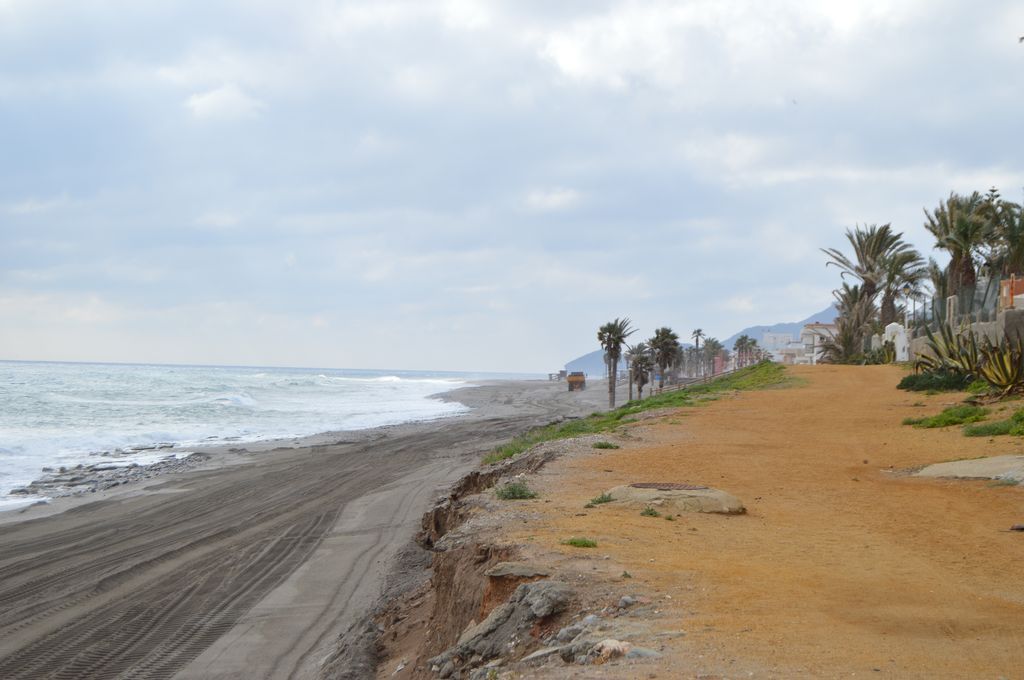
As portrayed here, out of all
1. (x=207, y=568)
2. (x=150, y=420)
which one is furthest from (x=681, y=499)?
(x=150, y=420)

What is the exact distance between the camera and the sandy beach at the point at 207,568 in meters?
10.8

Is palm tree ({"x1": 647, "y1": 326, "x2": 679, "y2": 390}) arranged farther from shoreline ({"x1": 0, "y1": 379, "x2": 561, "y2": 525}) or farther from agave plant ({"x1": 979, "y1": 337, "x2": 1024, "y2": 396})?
agave plant ({"x1": 979, "y1": 337, "x2": 1024, "y2": 396})

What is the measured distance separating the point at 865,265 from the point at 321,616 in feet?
164

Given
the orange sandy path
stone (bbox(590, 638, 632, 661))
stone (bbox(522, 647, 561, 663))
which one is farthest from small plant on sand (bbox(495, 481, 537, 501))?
stone (bbox(590, 638, 632, 661))

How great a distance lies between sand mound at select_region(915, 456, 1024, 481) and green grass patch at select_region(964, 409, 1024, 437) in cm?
376

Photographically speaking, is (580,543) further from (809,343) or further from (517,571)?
(809,343)

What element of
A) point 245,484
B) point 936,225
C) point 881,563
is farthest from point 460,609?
point 936,225

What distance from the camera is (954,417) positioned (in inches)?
787

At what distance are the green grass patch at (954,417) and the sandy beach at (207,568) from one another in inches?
509

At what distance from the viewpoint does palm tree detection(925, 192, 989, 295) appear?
3734 centimetres

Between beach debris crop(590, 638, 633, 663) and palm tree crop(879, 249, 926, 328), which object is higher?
palm tree crop(879, 249, 926, 328)

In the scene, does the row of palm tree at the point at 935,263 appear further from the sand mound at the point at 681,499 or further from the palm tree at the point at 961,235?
the sand mound at the point at 681,499

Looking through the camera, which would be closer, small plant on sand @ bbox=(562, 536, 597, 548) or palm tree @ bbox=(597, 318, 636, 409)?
small plant on sand @ bbox=(562, 536, 597, 548)

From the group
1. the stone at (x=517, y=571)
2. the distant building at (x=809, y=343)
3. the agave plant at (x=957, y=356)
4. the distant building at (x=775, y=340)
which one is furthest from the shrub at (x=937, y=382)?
the distant building at (x=775, y=340)
